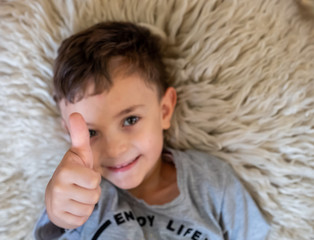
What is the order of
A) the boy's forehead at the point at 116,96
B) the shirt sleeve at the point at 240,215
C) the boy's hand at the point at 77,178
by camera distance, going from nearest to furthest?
the boy's hand at the point at 77,178 < the boy's forehead at the point at 116,96 < the shirt sleeve at the point at 240,215

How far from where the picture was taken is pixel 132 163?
81 cm

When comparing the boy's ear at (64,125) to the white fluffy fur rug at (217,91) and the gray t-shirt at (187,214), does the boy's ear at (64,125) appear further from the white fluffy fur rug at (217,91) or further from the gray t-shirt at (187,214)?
the gray t-shirt at (187,214)

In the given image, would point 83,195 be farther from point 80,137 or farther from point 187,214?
point 187,214

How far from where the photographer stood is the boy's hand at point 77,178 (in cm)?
64

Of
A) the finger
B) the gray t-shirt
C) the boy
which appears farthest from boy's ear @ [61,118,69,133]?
the finger

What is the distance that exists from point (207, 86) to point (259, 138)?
0.61ft

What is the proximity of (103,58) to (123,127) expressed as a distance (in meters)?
0.16

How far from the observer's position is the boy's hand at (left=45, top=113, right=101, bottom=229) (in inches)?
25.1

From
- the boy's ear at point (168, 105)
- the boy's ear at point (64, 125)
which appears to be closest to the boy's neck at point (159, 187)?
the boy's ear at point (168, 105)

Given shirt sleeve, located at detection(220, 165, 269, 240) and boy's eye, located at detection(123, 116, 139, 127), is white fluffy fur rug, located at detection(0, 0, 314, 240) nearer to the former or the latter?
shirt sleeve, located at detection(220, 165, 269, 240)

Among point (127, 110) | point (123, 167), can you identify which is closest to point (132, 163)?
point (123, 167)

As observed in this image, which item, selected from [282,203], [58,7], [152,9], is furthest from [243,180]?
[58,7]

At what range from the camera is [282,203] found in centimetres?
90

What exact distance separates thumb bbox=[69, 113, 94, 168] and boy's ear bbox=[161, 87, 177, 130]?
0.28 meters
